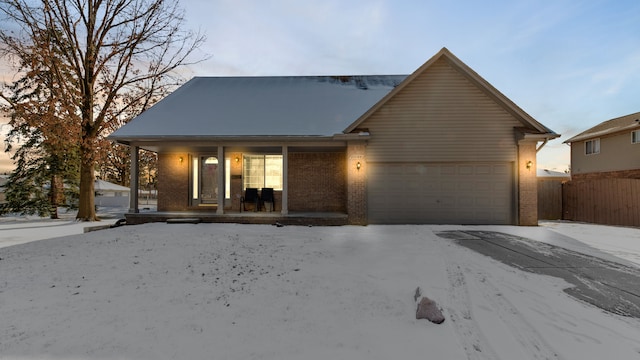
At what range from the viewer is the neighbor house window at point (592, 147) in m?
19.2

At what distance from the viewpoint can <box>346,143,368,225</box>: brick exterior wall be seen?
1012 cm

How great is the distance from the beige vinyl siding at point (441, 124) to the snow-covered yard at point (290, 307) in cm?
452

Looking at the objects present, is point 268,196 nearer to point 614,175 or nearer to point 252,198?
point 252,198

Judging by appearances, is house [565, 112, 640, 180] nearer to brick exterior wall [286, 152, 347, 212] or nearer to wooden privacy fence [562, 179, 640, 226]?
wooden privacy fence [562, 179, 640, 226]

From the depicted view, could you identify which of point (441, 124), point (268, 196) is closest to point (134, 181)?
point (268, 196)

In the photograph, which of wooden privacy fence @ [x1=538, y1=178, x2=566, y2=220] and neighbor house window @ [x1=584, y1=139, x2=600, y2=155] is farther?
neighbor house window @ [x1=584, y1=139, x2=600, y2=155]

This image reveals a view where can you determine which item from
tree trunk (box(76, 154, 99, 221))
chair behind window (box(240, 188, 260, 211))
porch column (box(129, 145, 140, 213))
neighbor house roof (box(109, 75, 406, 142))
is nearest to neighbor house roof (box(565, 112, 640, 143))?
neighbor house roof (box(109, 75, 406, 142))

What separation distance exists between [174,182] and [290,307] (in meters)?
10.7

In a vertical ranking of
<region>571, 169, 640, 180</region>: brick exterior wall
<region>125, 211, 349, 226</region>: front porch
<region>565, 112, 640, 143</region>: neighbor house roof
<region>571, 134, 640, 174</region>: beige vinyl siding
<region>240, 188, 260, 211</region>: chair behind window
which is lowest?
<region>125, 211, 349, 226</region>: front porch

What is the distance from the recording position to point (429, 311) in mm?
3375

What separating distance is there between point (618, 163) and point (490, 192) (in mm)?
14388

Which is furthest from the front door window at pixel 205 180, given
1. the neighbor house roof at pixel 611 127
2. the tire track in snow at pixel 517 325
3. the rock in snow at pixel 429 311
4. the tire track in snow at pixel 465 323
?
the neighbor house roof at pixel 611 127

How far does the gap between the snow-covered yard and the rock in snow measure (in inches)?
3.9

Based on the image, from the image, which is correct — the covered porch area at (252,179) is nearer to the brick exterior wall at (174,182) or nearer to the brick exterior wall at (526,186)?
the brick exterior wall at (174,182)
